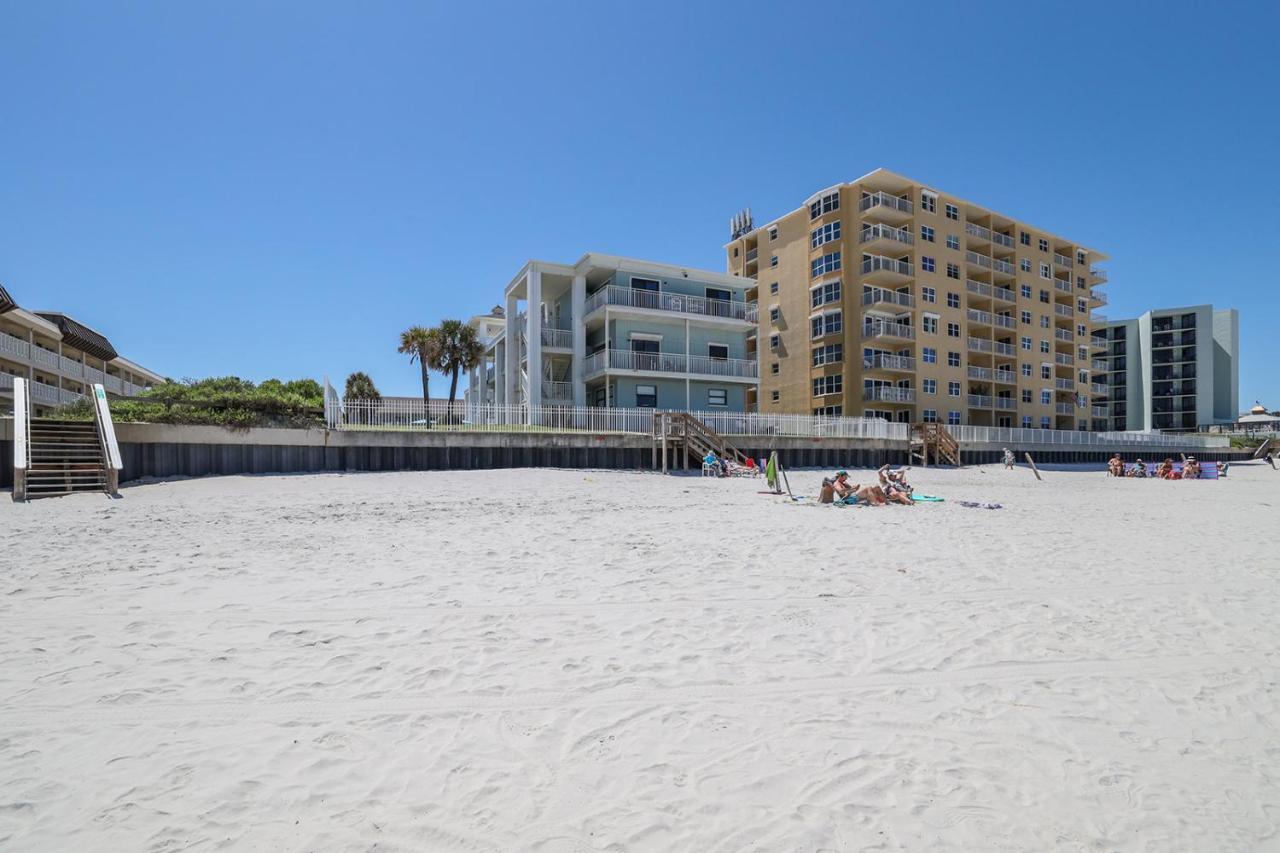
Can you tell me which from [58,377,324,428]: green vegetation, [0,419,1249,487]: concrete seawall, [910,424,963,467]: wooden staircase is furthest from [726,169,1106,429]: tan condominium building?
[58,377,324,428]: green vegetation

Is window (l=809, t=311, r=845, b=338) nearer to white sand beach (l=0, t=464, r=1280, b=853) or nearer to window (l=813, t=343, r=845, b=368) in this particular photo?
window (l=813, t=343, r=845, b=368)

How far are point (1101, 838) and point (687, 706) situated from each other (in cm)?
214

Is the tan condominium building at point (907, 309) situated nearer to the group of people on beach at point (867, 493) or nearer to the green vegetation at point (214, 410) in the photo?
the group of people on beach at point (867, 493)

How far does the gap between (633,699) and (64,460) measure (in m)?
19.5

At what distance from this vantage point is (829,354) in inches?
1857

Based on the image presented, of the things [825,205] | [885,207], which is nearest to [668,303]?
[825,205]

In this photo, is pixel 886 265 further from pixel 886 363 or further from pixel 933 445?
pixel 933 445

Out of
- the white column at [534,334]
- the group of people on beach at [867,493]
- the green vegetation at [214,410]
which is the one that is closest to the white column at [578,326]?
the white column at [534,334]

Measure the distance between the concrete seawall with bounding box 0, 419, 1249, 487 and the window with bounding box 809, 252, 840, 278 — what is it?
70.2ft

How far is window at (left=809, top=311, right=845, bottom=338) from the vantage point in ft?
152

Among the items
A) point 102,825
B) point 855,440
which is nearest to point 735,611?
→ point 102,825

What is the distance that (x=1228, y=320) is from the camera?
274ft

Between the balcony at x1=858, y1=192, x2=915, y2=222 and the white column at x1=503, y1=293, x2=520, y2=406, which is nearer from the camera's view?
the white column at x1=503, y1=293, x2=520, y2=406

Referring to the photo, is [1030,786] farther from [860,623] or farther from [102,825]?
[102,825]
